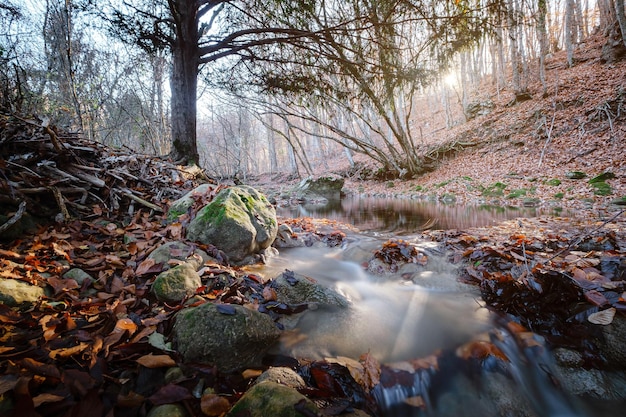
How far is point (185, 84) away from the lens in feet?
18.9

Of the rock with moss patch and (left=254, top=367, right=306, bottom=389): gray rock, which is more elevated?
the rock with moss patch

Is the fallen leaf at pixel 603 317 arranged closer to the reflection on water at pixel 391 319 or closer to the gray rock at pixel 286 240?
the reflection on water at pixel 391 319

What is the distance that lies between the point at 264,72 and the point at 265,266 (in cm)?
462

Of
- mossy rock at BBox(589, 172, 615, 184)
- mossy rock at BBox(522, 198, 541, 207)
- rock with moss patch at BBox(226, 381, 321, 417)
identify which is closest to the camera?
rock with moss patch at BBox(226, 381, 321, 417)

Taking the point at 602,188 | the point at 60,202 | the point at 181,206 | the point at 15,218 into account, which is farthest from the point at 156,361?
the point at 602,188

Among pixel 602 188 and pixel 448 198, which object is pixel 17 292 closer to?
pixel 602 188

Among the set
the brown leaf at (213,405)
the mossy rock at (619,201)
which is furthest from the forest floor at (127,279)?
the mossy rock at (619,201)

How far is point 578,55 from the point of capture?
17.4m

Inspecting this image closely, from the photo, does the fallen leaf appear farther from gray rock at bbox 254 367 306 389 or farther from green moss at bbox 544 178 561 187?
green moss at bbox 544 178 561 187

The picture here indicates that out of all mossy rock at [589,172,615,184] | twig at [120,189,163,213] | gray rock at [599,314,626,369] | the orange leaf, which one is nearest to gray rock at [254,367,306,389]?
the orange leaf

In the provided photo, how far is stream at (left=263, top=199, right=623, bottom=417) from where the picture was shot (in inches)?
71.9

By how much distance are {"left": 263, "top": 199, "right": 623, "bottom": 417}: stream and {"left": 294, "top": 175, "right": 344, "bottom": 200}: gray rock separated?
11.6 meters

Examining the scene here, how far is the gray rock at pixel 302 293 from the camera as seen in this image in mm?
2713

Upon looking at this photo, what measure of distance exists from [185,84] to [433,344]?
638 centimetres
